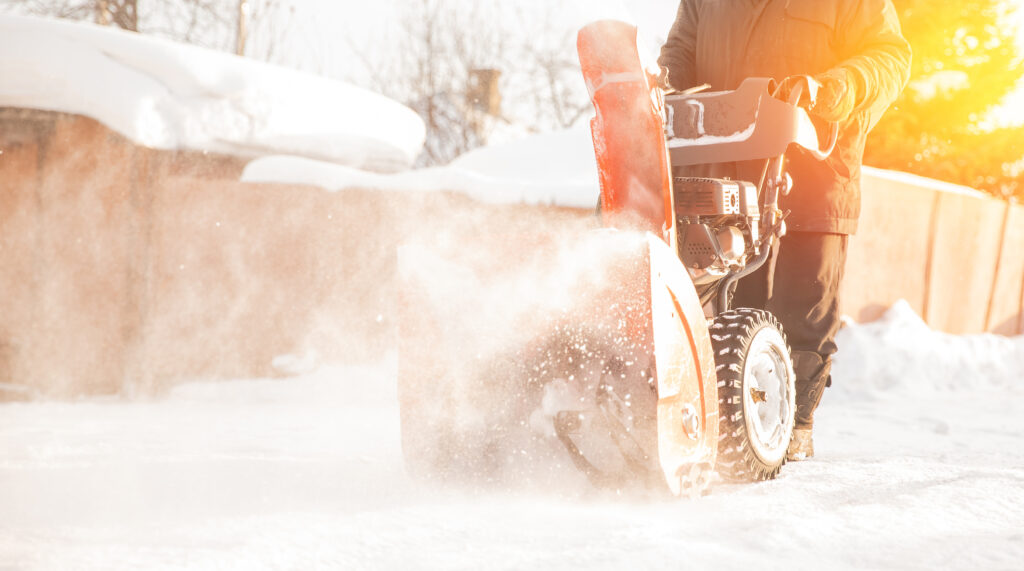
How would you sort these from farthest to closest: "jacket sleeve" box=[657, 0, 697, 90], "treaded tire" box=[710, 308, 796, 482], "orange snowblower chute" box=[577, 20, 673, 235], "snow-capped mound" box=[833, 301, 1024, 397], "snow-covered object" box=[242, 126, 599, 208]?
"snow-capped mound" box=[833, 301, 1024, 397], "snow-covered object" box=[242, 126, 599, 208], "jacket sleeve" box=[657, 0, 697, 90], "treaded tire" box=[710, 308, 796, 482], "orange snowblower chute" box=[577, 20, 673, 235]

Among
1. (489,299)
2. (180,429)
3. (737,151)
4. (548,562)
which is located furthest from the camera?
(180,429)

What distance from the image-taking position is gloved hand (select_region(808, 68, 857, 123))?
288cm

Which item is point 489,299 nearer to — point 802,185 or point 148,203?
point 802,185

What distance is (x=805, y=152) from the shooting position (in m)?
3.32

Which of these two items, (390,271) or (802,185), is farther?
(390,271)

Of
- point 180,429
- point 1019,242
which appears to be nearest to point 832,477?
point 180,429

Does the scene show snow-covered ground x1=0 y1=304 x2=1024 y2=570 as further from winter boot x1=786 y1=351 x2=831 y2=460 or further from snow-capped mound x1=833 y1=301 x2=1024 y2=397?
snow-capped mound x1=833 y1=301 x2=1024 y2=397

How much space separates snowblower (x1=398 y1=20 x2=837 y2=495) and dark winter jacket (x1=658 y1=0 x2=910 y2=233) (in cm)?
43

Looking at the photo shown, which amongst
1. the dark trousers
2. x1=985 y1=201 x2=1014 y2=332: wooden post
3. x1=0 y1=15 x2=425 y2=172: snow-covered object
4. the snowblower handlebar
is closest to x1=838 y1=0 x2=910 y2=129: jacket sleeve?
the snowblower handlebar

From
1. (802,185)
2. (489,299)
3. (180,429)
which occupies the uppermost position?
(802,185)

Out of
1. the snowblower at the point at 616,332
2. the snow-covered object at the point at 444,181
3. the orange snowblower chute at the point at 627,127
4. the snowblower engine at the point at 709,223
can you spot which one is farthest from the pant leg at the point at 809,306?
the snow-covered object at the point at 444,181

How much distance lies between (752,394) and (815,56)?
48.0 inches

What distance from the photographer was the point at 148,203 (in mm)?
5852

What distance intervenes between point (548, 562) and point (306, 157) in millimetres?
5306
